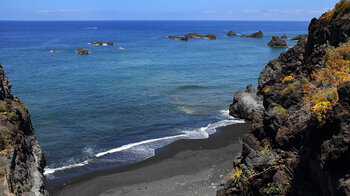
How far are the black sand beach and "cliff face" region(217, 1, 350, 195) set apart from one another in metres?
5.26

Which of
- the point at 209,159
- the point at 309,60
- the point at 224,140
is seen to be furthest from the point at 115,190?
the point at 309,60

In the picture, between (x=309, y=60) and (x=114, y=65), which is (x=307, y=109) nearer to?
(x=309, y=60)

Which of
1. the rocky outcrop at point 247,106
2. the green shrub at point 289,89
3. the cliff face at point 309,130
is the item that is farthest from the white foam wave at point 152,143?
the green shrub at point 289,89

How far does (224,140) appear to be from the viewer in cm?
2581

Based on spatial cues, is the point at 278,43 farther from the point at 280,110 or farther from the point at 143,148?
the point at 280,110

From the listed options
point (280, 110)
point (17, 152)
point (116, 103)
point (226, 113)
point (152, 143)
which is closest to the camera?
point (280, 110)

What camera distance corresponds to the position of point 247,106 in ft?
103

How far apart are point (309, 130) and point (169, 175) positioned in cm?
1244

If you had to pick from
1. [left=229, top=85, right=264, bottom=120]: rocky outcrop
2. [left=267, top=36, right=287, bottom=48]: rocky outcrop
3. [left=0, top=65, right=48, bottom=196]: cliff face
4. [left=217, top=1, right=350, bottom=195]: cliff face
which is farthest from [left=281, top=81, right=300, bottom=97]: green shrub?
[left=267, top=36, right=287, bottom=48]: rocky outcrop

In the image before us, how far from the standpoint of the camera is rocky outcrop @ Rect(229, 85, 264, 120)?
100 ft

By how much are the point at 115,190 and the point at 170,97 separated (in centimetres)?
2238

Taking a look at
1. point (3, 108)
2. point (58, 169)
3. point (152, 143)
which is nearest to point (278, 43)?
point (152, 143)

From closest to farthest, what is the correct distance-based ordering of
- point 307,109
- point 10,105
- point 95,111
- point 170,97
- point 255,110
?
point 307,109, point 10,105, point 255,110, point 95,111, point 170,97

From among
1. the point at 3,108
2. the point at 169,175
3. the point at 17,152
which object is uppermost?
the point at 3,108
